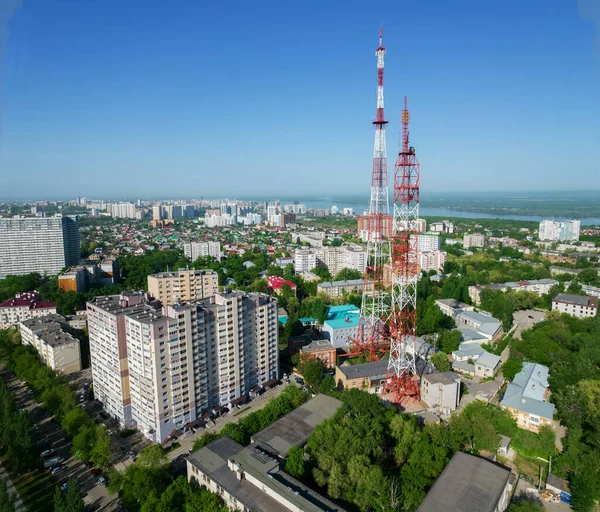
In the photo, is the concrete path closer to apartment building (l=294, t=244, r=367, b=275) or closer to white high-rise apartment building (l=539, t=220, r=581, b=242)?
apartment building (l=294, t=244, r=367, b=275)

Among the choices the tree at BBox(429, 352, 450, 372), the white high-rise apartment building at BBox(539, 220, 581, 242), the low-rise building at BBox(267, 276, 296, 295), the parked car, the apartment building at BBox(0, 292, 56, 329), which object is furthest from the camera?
the white high-rise apartment building at BBox(539, 220, 581, 242)

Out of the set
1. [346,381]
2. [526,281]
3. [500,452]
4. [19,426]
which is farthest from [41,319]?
[526,281]

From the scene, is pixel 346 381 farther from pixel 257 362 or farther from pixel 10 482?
pixel 10 482

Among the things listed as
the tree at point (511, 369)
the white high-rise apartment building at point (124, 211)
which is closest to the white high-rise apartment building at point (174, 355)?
the tree at point (511, 369)

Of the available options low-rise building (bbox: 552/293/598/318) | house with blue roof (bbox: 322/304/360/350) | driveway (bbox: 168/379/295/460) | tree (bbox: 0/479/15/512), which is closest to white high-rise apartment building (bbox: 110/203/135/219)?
house with blue roof (bbox: 322/304/360/350)

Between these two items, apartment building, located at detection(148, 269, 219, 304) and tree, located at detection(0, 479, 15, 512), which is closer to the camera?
tree, located at detection(0, 479, 15, 512)

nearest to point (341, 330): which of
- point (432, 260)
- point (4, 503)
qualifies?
point (4, 503)

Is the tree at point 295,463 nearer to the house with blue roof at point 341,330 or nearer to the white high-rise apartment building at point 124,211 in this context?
the house with blue roof at point 341,330
